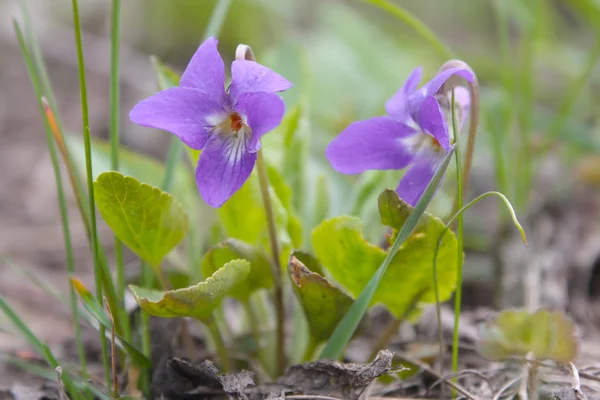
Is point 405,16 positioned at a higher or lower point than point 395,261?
higher

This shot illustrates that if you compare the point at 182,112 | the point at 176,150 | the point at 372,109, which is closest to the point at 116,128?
the point at 176,150

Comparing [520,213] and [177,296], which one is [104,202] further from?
[520,213]

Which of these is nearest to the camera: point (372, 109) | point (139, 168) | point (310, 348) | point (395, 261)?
point (395, 261)

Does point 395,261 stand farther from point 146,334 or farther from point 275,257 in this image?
point 146,334

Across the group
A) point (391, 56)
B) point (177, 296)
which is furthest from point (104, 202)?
point (391, 56)

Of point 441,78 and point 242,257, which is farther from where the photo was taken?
point 242,257

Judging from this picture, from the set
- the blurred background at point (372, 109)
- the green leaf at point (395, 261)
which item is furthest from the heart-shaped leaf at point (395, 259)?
the blurred background at point (372, 109)

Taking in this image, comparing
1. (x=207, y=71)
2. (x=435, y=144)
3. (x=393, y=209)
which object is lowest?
(x=393, y=209)
